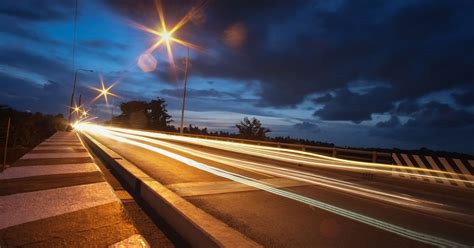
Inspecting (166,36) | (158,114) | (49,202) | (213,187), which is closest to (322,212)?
(213,187)

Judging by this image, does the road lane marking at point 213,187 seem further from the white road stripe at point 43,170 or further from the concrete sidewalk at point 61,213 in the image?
the white road stripe at point 43,170

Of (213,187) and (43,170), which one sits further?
(43,170)

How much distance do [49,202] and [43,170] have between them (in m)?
4.52

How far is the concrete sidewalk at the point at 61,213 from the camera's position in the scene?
5.12 meters

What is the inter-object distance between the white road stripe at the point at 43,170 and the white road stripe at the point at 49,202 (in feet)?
7.68

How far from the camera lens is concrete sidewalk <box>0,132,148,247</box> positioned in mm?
5125

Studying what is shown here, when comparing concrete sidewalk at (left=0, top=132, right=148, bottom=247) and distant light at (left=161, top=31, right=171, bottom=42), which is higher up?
distant light at (left=161, top=31, right=171, bottom=42)

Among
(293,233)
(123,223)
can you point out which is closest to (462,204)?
(293,233)

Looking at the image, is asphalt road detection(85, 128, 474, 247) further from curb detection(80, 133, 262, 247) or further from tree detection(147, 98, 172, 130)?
tree detection(147, 98, 172, 130)

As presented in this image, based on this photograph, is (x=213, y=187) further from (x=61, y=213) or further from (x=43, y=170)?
(x=43, y=170)

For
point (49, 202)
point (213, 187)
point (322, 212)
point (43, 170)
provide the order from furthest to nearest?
point (43, 170), point (213, 187), point (322, 212), point (49, 202)

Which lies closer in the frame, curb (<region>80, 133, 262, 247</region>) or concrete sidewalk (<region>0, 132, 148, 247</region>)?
curb (<region>80, 133, 262, 247</region>)

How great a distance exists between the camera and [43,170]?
36.3ft

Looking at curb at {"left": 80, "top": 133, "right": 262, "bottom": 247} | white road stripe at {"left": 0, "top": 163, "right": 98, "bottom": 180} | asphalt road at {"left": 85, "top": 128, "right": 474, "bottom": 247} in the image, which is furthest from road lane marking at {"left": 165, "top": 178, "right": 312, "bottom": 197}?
white road stripe at {"left": 0, "top": 163, "right": 98, "bottom": 180}
